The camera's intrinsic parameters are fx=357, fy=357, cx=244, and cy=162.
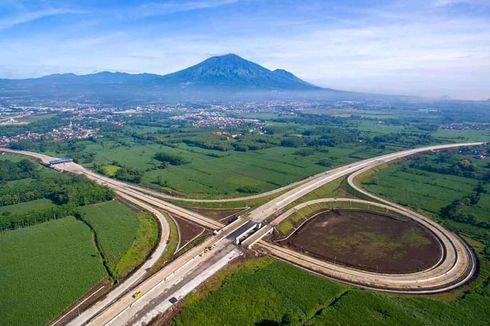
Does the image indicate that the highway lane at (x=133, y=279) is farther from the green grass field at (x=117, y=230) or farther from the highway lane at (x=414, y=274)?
the highway lane at (x=414, y=274)

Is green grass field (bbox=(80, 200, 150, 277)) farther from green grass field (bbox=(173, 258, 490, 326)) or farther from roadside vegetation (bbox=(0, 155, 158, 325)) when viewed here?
green grass field (bbox=(173, 258, 490, 326))

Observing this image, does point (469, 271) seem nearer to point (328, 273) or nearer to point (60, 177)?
point (328, 273)

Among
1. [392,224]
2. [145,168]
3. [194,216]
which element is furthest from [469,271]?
[145,168]

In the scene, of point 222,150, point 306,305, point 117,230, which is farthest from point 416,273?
point 222,150

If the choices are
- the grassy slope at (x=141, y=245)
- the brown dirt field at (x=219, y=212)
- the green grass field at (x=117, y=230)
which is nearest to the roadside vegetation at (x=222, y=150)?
the brown dirt field at (x=219, y=212)

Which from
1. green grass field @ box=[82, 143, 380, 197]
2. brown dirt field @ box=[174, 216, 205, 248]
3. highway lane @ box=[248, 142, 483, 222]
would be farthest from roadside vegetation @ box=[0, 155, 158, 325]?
highway lane @ box=[248, 142, 483, 222]

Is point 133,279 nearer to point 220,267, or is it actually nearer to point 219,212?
point 220,267
